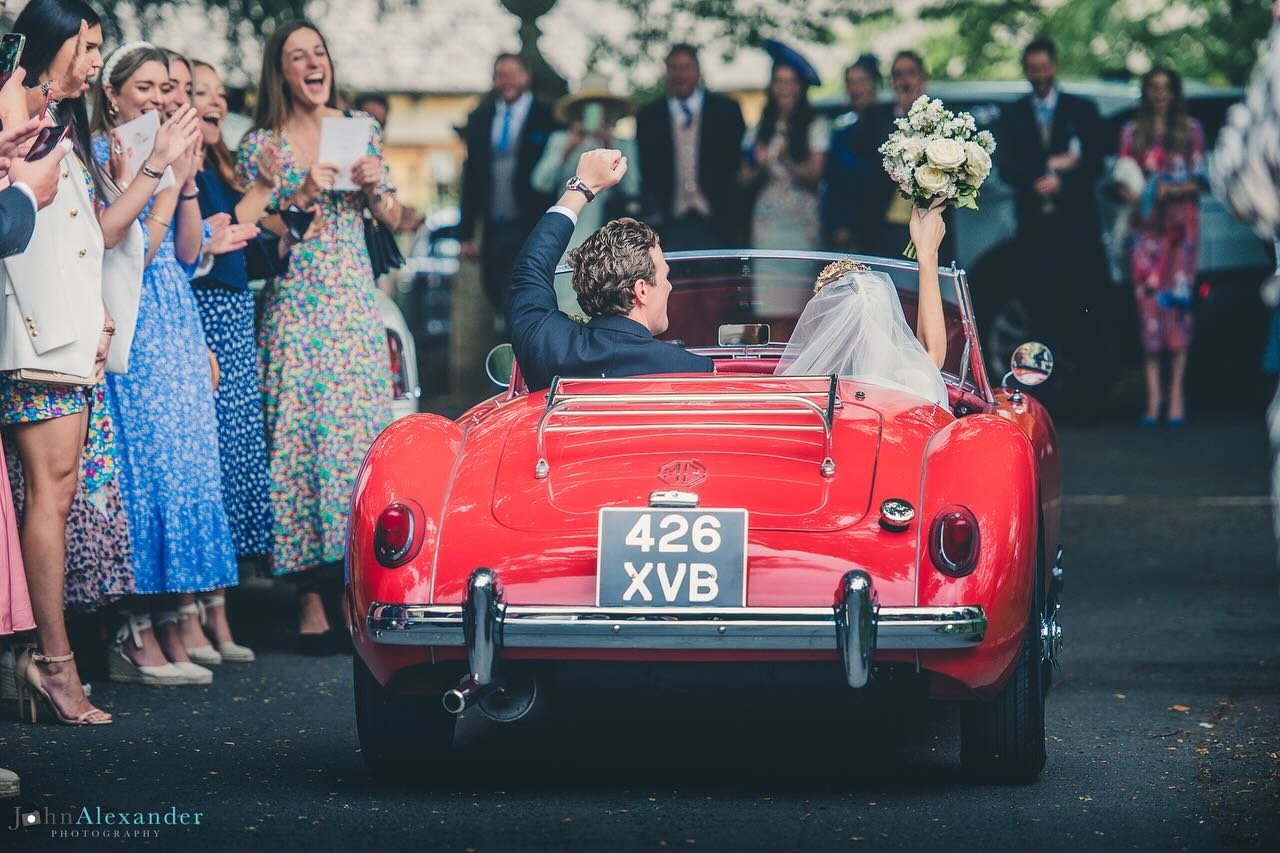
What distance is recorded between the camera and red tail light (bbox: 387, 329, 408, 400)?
830 cm

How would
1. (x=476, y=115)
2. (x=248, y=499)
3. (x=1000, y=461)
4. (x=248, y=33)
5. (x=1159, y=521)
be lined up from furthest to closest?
(x=248, y=33) → (x=476, y=115) → (x=1159, y=521) → (x=248, y=499) → (x=1000, y=461)

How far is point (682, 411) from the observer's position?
17.4 ft

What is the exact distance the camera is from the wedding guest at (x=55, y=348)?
5660 mm

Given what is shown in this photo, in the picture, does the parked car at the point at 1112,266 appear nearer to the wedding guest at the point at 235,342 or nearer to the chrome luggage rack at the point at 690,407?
the wedding guest at the point at 235,342

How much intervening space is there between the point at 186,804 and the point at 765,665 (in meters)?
1.45

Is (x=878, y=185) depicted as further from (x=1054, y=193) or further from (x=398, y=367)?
(x=398, y=367)

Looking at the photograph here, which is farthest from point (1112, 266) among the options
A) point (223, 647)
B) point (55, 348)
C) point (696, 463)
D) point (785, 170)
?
point (55, 348)

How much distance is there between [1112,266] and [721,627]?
9789 mm

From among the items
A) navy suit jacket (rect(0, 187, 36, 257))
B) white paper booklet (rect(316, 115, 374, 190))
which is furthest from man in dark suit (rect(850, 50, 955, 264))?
navy suit jacket (rect(0, 187, 36, 257))

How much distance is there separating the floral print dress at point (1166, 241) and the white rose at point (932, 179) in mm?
7626

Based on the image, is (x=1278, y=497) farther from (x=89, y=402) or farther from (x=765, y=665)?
(x=89, y=402)

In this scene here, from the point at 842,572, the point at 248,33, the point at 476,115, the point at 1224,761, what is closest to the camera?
the point at 842,572

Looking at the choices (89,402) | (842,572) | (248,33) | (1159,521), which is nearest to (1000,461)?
(842,572)

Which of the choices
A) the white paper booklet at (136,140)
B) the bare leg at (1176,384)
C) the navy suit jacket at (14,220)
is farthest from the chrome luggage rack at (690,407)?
the bare leg at (1176,384)
